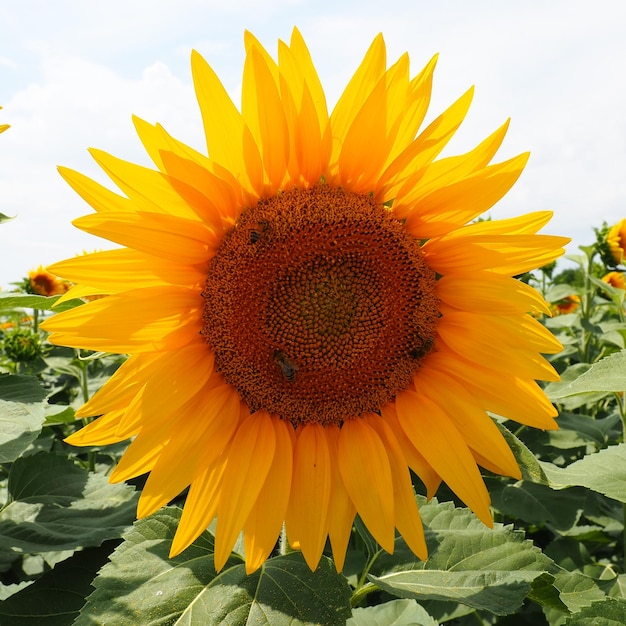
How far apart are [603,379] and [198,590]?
1.32m

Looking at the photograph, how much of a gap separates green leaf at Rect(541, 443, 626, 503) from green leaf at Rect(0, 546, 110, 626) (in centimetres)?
152

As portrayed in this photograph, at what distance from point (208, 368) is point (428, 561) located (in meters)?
0.88

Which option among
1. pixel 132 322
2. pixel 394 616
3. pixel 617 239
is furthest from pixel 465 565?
pixel 617 239

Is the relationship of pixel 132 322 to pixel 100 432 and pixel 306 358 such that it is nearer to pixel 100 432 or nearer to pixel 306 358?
pixel 100 432

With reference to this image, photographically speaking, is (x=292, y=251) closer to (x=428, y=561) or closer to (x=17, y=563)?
(x=428, y=561)

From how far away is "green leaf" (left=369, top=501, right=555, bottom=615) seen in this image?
1.69m

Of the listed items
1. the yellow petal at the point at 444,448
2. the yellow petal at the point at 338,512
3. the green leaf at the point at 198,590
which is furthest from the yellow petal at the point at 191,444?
the yellow petal at the point at 444,448

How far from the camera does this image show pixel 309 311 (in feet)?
6.23

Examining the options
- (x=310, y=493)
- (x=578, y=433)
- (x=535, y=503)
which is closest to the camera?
(x=310, y=493)

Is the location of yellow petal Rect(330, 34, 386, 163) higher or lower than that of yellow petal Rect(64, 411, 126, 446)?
higher

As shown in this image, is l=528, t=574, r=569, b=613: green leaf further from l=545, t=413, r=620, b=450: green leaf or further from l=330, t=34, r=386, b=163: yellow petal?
l=545, t=413, r=620, b=450: green leaf

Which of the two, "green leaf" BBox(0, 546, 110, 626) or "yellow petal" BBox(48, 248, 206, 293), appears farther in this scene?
"green leaf" BBox(0, 546, 110, 626)

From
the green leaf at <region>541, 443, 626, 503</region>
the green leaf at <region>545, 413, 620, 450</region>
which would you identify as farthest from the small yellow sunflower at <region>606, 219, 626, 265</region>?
the green leaf at <region>541, 443, 626, 503</region>

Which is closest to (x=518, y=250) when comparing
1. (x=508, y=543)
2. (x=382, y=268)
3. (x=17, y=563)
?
(x=382, y=268)
